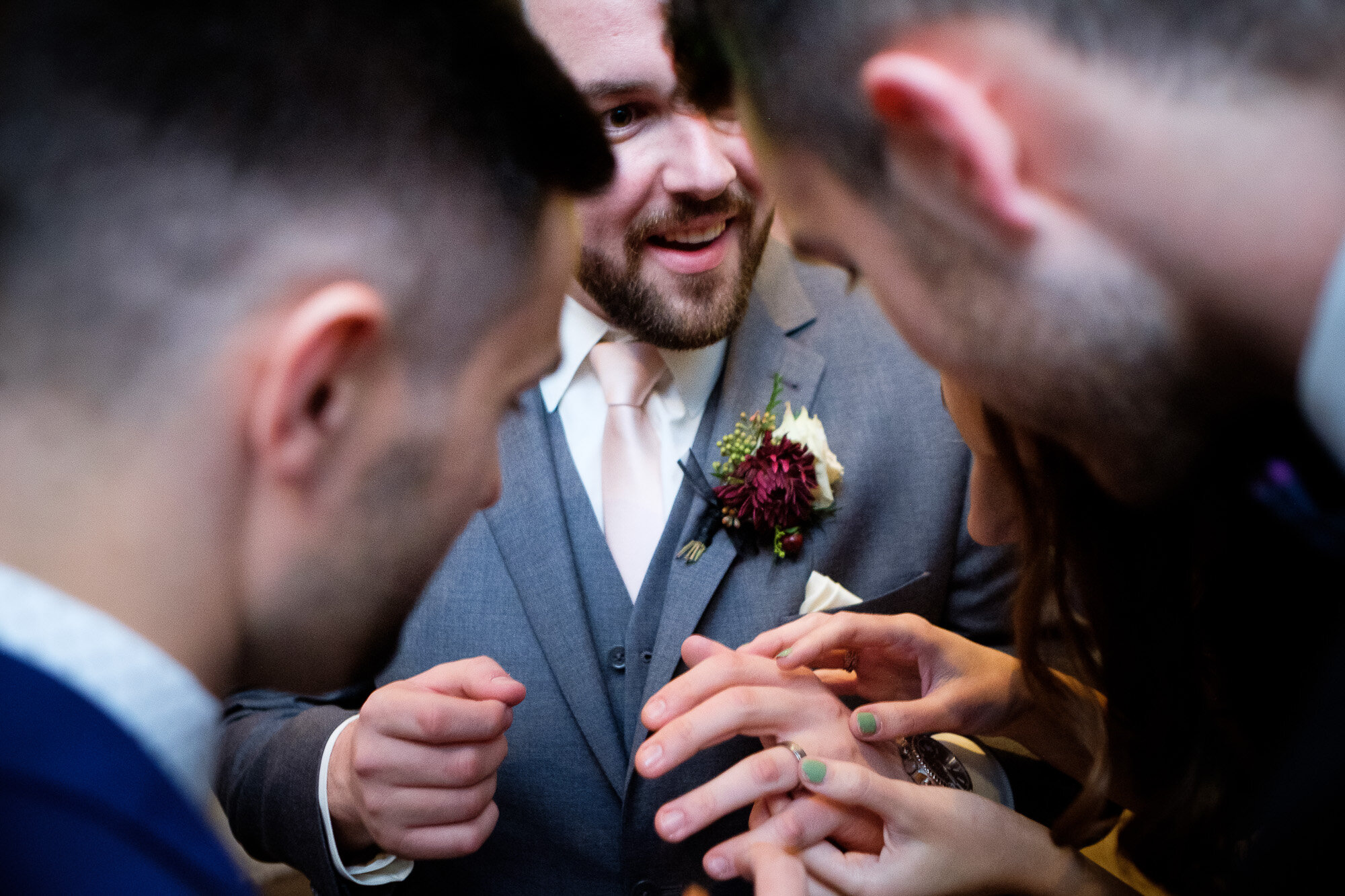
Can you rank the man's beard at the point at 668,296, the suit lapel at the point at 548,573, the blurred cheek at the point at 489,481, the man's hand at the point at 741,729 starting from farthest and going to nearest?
the man's beard at the point at 668,296 → the suit lapel at the point at 548,573 → the man's hand at the point at 741,729 → the blurred cheek at the point at 489,481

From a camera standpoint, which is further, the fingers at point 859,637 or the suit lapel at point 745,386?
the suit lapel at point 745,386

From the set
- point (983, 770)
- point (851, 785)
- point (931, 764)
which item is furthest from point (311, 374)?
point (983, 770)

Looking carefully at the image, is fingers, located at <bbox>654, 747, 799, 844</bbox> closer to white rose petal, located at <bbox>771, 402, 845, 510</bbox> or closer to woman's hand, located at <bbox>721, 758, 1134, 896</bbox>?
woman's hand, located at <bbox>721, 758, 1134, 896</bbox>

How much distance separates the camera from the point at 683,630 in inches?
65.9

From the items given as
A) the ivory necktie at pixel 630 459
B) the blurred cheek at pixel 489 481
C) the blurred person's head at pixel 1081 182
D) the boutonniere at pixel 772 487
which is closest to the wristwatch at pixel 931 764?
the boutonniere at pixel 772 487

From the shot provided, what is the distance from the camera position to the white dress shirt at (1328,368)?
0.74 metres

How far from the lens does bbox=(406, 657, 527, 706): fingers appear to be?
1.42 meters

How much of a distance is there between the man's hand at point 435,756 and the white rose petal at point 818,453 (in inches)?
26.1

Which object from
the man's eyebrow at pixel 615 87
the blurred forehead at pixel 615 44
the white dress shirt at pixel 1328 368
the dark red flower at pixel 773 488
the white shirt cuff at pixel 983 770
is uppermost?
the white dress shirt at pixel 1328 368

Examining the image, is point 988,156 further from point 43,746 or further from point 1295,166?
point 43,746

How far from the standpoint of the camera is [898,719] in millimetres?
1510

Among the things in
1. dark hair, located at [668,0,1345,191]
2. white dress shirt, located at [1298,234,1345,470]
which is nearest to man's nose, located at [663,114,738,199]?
dark hair, located at [668,0,1345,191]

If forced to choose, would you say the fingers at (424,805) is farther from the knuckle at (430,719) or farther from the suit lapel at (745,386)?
the suit lapel at (745,386)

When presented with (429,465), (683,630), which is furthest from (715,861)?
(429,465)
